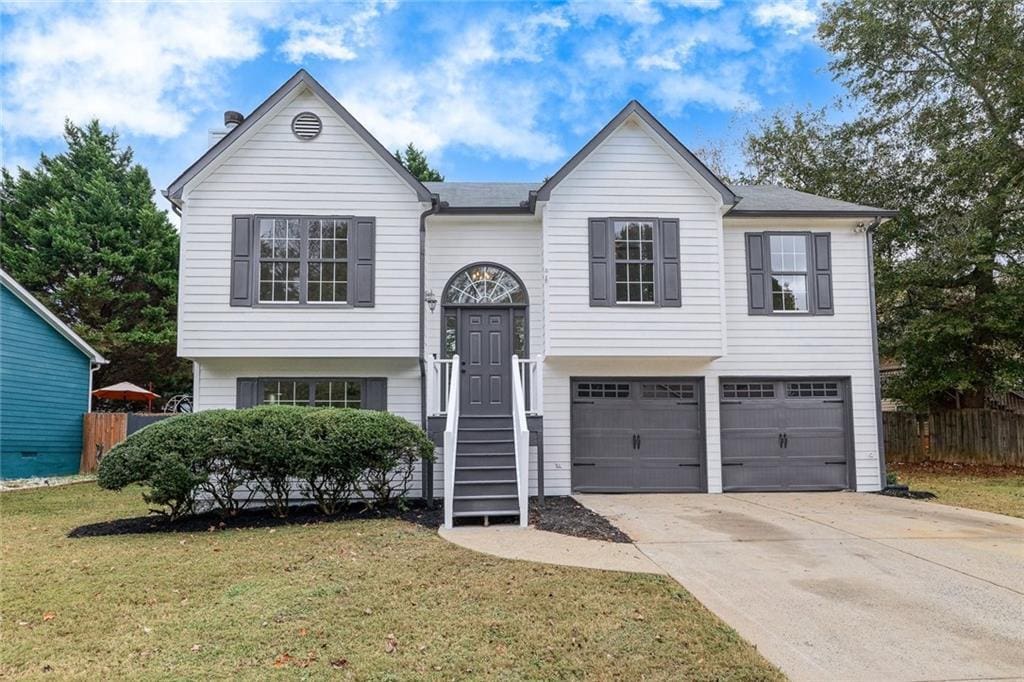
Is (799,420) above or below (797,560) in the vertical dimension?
above

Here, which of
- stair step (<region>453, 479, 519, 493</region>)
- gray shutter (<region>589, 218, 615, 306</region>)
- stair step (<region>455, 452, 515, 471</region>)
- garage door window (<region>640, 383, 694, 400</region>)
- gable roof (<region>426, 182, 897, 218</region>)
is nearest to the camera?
stair step (<region>453, 479, 519, 493</region>)

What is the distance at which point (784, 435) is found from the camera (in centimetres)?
1177

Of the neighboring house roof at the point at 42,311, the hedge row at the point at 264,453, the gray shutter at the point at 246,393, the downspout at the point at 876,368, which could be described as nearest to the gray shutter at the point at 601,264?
the hedge row at the point at 264,453

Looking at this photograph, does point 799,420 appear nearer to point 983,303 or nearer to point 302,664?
point 983,303

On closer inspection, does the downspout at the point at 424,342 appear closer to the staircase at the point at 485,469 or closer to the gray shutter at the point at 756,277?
the staircase at the point at 485,469

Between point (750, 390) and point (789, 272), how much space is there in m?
2.30

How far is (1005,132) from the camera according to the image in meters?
16.0

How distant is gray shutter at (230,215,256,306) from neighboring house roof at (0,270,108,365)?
8697 millimetres

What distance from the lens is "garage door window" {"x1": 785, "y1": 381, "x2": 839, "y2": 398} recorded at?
39.0ft

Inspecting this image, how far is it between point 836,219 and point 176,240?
25.3 meters

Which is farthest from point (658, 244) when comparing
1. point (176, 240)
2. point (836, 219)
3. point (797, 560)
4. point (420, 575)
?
point (176, 240)

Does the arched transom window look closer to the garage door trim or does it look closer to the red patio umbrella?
the garage door trim

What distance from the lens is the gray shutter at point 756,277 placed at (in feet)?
38.5

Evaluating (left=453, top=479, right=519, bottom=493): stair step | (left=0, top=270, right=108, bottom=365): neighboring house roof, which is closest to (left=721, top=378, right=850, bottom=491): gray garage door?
(left=453, top=479, right=519, bottom=493): stair step
